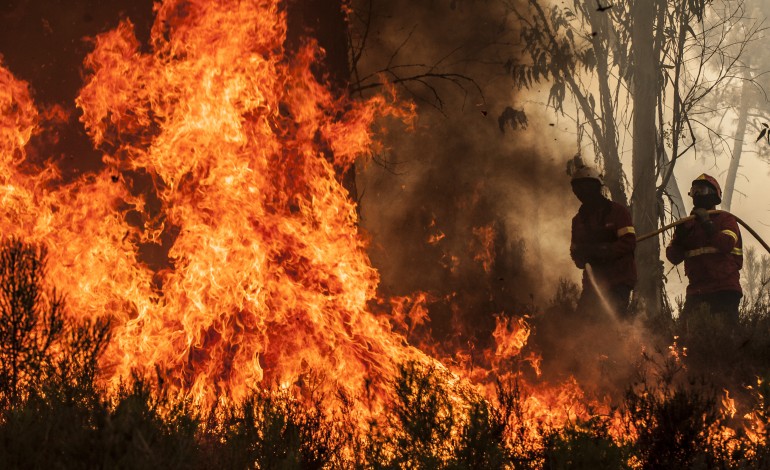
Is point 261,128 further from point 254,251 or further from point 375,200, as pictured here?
point 375,200

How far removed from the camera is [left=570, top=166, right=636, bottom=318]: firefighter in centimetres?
877

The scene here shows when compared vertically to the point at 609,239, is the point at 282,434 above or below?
below

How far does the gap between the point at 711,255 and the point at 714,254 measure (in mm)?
35

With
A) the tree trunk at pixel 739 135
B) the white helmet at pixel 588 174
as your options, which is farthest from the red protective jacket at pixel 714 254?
the tree trunk at pixel 739 135

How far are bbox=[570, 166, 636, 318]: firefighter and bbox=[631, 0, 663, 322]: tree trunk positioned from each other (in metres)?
2.64

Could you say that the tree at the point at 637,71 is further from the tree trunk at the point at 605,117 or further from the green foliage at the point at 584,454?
the green foliage at the point at 584,454

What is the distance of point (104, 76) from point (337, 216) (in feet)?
7.54

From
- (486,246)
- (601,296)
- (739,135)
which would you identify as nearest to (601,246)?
(601,296)

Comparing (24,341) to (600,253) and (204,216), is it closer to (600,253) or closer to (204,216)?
(204,216)

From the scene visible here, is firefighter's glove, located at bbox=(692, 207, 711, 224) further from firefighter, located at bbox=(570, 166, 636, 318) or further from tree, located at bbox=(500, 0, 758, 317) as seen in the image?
tree, located at bbox=(500, 0, 758, 317)

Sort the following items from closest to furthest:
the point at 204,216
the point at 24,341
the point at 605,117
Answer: the point at 24,341
the point at 204,216
the point at 605,117

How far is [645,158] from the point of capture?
40.4ft

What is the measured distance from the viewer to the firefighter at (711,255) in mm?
9680

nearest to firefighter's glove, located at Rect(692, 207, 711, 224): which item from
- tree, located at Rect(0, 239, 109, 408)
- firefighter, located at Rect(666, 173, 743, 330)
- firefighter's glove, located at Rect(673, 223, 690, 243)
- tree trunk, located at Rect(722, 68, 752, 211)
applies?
firefighter, located at Rect(666, 173, 743, 330)
